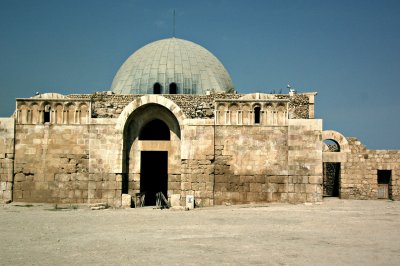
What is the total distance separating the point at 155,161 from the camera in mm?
22750

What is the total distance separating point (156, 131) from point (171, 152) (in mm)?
2972

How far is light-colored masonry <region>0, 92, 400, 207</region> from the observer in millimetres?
18750

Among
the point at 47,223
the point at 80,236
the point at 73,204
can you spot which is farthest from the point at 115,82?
the point at 80,236

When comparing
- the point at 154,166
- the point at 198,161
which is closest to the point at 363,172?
the point at 198,161

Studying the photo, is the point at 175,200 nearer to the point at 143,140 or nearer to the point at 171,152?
the point at 171,152

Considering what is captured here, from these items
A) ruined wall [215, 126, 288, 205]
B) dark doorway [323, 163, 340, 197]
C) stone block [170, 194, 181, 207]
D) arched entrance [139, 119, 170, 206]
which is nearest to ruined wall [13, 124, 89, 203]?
arched entrance [139, 119, 170, 206]

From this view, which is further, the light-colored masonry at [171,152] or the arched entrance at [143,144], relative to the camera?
the arched entrance at [143,144]

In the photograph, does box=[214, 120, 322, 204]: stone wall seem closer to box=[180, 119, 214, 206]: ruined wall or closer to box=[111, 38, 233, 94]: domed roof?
box=[180, 119, 214, 206]: ruined wall

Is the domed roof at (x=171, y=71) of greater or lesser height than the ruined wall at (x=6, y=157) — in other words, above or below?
above

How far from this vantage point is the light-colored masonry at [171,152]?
61.5 ft

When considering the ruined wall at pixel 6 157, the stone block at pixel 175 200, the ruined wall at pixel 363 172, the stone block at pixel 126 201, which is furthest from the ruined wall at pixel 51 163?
the ruined wall at pixel 363 172

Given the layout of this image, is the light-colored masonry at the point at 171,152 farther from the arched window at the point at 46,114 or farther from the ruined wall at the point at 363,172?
the ruined wall at the point at 363,172

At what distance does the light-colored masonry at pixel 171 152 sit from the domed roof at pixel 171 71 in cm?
548

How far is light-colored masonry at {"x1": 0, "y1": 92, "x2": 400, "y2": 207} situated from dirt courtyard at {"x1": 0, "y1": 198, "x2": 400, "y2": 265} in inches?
73.6
